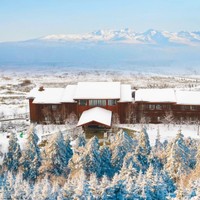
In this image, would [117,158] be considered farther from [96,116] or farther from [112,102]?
[112,102]

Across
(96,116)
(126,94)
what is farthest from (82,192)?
(126,94)

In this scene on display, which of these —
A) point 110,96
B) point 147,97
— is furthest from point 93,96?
point 147,97

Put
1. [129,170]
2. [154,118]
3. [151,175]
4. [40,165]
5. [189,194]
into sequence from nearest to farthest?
[189,194] → [151,175] → [129,170] → [40,165] → [154,118]

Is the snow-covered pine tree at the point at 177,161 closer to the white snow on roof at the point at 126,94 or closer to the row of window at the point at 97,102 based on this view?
the white snow on roof at the point at 126,94

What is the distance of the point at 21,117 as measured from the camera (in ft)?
184

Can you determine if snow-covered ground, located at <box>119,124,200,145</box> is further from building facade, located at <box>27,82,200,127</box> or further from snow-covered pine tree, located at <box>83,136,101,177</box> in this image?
snow-covered pine tree, located at <box>83,136,101,177</box>

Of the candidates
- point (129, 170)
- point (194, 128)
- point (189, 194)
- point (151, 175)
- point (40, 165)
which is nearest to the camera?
point (189, 194)

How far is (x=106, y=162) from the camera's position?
3069cm

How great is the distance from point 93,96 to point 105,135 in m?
8.51

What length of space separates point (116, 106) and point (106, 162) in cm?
2021

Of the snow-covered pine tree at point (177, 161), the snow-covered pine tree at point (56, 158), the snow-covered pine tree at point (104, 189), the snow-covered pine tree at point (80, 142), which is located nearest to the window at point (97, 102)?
the snow-covered pine tree at point (80, 142)

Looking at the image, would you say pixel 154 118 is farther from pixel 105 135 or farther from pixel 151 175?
pixel 151 175

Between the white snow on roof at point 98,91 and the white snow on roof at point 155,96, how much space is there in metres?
3.30

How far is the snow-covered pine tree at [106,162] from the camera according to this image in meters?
30.2
